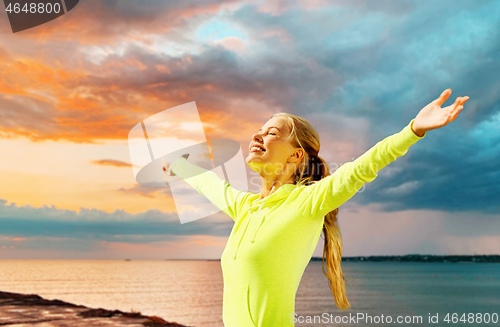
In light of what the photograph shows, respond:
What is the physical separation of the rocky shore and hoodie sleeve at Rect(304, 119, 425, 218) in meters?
15.2

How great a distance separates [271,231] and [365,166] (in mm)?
647

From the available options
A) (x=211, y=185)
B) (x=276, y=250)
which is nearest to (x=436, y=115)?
(x=276, y=250)

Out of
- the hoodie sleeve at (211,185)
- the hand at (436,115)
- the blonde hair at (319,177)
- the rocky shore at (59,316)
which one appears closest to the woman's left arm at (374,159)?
the hand at (436,115)

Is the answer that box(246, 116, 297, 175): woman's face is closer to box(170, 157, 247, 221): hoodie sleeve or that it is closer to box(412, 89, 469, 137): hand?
box(170, 157, 247, 221): hoodie sleeve

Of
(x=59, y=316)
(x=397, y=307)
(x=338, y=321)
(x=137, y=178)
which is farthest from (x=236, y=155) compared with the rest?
(x=397, y=307)

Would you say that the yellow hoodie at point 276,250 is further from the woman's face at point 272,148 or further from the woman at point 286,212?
the woman's face at point 272,148

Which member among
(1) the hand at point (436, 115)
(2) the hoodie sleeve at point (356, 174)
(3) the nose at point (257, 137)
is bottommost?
(2) the hoodie sleeve at point (356, 174)

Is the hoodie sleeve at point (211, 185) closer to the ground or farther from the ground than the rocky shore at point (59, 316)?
farther from the ground

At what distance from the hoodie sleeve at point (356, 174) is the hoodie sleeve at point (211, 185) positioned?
801 mm

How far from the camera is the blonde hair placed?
7.34 ft

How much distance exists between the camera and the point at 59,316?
54.0 feet

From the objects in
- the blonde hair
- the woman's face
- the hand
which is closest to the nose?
the woman's face

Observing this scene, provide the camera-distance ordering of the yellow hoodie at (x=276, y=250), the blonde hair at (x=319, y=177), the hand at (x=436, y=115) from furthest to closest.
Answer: the blonde hair at (x=319, y=177) < the yellow hoodie at (x=276, y=250) < the hand at (x=436, y=115)

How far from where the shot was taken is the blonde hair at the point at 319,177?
2237 mm
